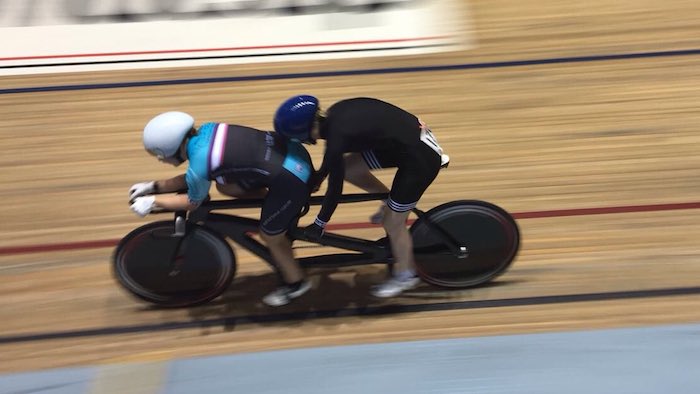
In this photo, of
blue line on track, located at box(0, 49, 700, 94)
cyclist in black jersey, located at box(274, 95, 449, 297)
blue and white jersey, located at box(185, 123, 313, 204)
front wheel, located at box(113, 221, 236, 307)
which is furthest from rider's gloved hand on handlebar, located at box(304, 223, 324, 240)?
blue line on track, located at box(0, 49, 700, 94)

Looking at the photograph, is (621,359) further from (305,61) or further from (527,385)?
(305,61)

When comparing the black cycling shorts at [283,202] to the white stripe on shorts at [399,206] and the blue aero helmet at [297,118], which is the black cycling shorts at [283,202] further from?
the white stripe on shorts at [399,206]

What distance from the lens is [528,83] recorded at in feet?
13.8

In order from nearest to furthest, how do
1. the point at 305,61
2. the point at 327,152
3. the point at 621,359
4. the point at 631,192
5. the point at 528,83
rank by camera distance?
1. the point at 327,152
2. the point at 621,359
3. the point at 631,192
4. the point at 528,83
5. the point at 305,61

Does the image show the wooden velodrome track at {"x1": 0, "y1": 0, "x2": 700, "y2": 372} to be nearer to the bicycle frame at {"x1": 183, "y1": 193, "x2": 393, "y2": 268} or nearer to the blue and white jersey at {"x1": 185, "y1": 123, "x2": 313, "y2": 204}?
the bicycle frame at {"x1": 183, "y1": 193, "x2": 393, "y2": 268}

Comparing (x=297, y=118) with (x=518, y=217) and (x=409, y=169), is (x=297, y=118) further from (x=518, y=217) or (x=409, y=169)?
(x=518, y=217)

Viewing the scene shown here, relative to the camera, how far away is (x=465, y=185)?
344cm

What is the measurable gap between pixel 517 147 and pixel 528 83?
72cm

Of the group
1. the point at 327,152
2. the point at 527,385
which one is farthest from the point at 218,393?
the point at 527,385

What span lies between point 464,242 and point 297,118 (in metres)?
0.93

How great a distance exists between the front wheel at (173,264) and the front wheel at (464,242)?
32.5 inches

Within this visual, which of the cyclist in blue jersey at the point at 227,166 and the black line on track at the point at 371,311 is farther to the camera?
the black line on track at the point at 371,311

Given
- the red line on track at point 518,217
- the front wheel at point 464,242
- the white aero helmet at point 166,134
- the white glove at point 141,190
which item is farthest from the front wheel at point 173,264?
the front wheel at point 464,242

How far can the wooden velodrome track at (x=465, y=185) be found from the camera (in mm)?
2752
